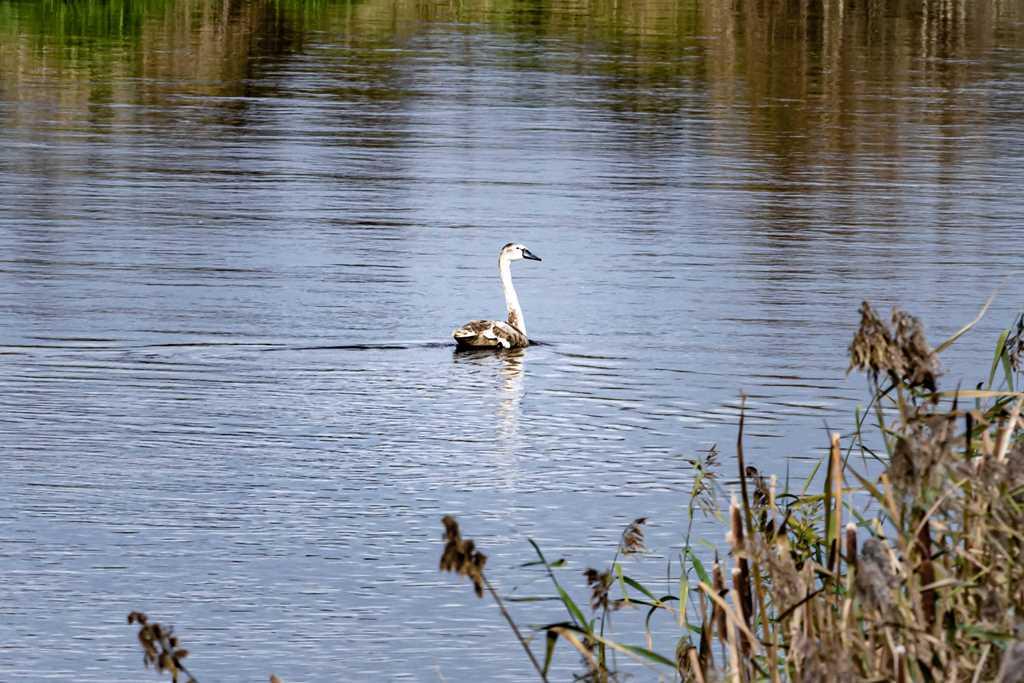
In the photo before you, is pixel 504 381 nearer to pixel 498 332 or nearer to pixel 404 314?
pixel 498 332

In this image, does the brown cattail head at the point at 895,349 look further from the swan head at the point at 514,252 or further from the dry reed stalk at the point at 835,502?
the swan head at the point at 514,252

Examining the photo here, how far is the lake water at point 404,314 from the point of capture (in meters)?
9.78

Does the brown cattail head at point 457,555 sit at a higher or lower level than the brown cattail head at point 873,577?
higher

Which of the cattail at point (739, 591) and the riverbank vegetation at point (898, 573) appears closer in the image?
the riverbank vegetation at point (898, 573)

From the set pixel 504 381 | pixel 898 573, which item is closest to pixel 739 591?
pixel 898 573

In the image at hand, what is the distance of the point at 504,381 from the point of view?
15094 millimetres

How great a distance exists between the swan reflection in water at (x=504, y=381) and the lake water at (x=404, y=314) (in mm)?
40

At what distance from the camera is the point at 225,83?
37062 mm

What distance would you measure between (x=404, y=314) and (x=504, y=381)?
226 cm

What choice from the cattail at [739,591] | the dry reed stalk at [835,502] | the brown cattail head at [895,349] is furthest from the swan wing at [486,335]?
the brown cattail head at [895,349]

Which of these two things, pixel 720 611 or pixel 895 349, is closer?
pixel 895 349

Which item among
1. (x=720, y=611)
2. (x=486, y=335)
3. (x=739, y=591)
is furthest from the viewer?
(x=486, y=335)

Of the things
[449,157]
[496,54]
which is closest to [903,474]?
[449,157]

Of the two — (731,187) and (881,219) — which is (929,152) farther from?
(881,219)
